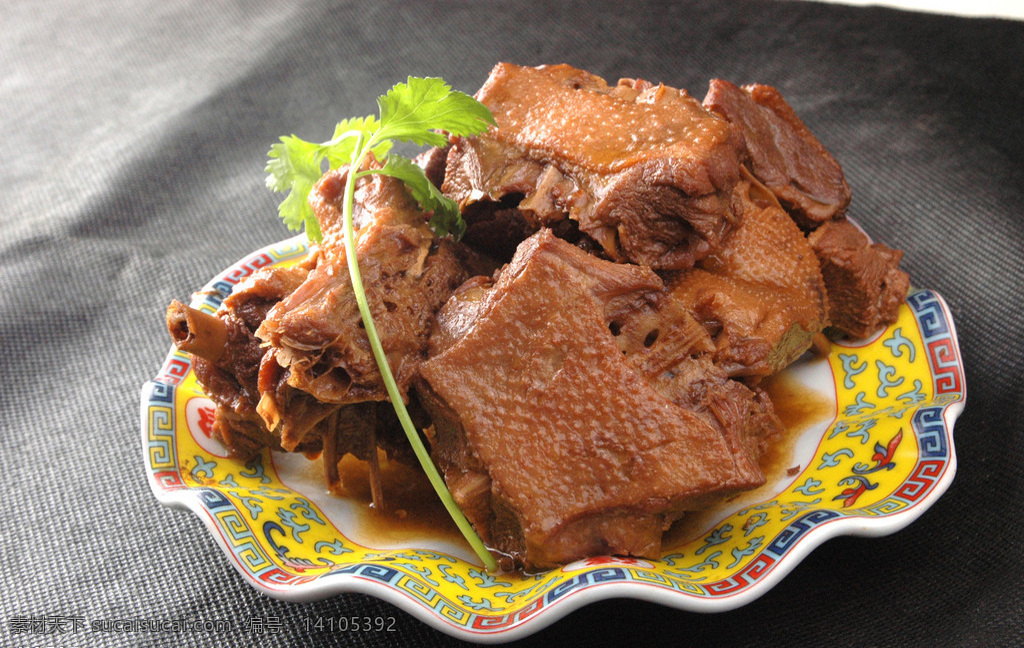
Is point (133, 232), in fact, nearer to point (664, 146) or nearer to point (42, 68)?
point (42, 68)

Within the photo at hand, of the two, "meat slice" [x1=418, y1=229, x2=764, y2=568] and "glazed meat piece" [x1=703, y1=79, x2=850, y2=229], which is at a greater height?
"glazed meat piece" [x1=703, y1=79, x2=850, y2=229]

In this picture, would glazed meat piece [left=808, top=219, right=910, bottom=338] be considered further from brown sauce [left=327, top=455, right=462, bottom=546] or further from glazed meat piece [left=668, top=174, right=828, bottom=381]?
brown sauce [left=327, top=455, right=462, bottom=546]

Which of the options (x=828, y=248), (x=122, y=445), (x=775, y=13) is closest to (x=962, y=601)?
(x=828, y=248)

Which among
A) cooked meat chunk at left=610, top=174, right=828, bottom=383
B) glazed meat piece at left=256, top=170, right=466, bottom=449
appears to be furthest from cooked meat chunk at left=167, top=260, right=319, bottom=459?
cooked meat chunk at left=610, top=174, right=828, bottom=383

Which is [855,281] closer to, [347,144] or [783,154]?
[783,154]

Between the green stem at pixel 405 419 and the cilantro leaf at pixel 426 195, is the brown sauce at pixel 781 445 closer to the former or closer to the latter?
the green stem at pixel 405 419

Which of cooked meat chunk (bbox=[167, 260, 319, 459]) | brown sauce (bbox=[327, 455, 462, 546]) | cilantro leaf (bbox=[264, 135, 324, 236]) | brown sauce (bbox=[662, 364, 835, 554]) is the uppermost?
cilantro leaf (bbox=[264, 135, 324, 236])

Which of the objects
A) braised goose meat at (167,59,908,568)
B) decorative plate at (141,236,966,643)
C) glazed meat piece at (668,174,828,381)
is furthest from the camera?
glazed meat piece at (668,174,828,381)

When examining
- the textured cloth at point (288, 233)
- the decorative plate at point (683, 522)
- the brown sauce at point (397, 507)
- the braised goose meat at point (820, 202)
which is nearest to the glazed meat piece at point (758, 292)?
the braised goose meat at point (820, 202)
